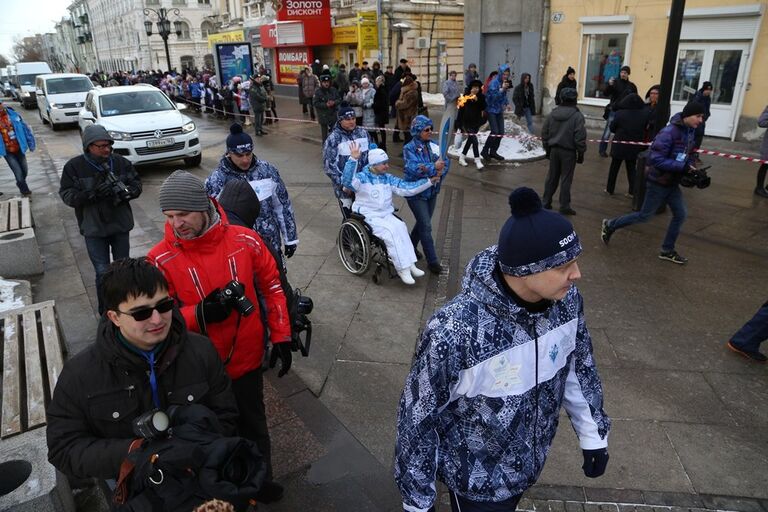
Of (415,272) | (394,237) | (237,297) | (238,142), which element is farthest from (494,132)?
(237,297)

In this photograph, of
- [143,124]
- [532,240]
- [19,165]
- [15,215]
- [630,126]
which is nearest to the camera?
[532,240]

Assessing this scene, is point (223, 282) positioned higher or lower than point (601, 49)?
lower

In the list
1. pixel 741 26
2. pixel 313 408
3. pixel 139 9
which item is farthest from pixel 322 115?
pixel 139 9

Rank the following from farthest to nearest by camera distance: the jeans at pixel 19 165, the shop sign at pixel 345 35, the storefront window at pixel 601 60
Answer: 1. the shop sign at pixel 345 35
2. the storefront window at pixel 601 60
3. the jeans at pixel 19 165

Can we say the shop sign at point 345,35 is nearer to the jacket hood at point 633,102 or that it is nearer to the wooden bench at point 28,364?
the jacket hood at point 633,102

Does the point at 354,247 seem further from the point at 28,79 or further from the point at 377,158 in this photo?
the point at 28,79

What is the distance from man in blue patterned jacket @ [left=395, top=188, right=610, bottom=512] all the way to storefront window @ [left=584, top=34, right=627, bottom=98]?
14.5 metres

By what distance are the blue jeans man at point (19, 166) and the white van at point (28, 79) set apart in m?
26.2

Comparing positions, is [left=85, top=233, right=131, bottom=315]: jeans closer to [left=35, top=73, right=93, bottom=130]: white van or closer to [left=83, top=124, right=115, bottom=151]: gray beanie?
[left=83, top=124, right=115, bottom=151]: gray beanie

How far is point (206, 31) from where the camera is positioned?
53.5 metres

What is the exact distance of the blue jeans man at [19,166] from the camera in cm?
956

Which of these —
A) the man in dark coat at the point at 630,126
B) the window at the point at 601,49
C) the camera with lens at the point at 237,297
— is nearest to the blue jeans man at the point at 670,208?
the man in dark coat at the point at 630,126

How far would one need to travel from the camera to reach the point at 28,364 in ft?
12.2

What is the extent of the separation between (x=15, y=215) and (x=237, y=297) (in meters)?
6.37
